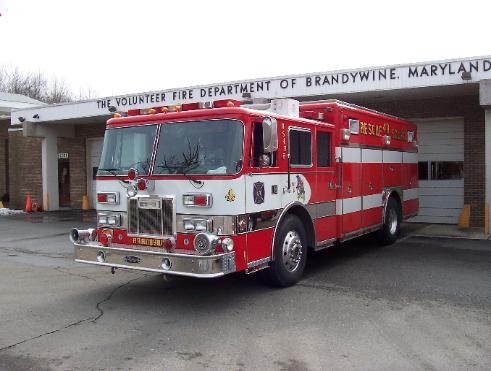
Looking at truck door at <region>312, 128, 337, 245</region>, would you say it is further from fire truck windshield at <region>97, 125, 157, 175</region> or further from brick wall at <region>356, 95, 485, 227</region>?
brick wall at <region>356, 95, 485, 227</region>

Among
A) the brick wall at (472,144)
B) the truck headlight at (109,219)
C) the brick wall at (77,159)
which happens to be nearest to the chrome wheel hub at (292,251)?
the truck headlight at (109,219)

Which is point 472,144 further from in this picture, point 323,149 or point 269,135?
point 269,135

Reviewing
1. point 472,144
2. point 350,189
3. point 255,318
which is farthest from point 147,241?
point 472,144

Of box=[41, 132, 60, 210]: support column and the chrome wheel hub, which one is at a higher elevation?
box=[41, 132, 60, 210]: support column

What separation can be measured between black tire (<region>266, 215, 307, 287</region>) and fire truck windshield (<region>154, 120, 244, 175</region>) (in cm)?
132

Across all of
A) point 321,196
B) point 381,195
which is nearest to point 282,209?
point 321,196

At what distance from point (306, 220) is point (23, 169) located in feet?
65.0

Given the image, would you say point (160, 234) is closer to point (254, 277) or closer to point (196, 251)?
point (196, 251)

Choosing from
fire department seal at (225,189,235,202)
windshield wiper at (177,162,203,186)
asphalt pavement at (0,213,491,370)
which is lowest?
asphalt pavement at (0,213,491,370)

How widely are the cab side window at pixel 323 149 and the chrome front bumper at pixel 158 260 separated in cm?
260

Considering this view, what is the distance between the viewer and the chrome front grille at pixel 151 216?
6.52 meters

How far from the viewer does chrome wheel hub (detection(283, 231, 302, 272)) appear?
7242mm

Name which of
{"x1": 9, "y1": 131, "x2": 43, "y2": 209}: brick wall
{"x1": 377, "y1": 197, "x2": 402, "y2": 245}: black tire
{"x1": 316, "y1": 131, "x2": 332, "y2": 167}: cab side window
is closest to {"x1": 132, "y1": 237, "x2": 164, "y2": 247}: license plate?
{"x1": 316, "y1": 131, "x2": 332, "y2": 167}: cab side window

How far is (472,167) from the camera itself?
46.9 ft
